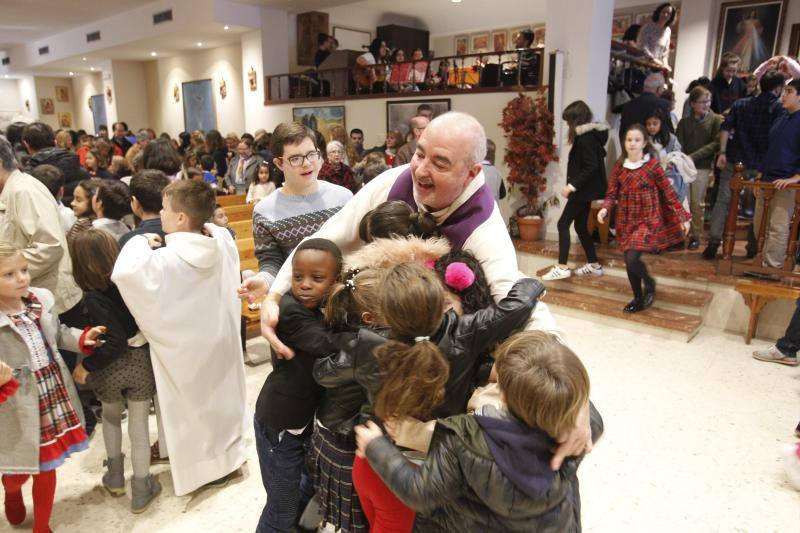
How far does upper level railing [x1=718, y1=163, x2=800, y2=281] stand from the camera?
4352 millimetres

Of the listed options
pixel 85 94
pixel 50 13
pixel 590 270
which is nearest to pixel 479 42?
pixel 50 13

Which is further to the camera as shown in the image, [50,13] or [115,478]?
[50,13]

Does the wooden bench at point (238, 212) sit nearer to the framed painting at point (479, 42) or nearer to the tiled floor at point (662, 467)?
the tiled floor at point (662, 467)

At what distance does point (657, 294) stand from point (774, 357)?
1.14 metres

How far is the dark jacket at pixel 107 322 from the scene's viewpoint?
222 cm

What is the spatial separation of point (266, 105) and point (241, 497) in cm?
967

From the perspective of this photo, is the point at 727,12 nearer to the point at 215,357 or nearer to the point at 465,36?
the point at 465,36

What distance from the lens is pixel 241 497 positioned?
8.54ft

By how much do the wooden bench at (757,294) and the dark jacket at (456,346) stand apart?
3.89 m

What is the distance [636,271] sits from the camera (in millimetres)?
4781

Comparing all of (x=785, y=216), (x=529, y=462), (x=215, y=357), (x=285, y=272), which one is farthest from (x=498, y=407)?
(x=785, y=216)

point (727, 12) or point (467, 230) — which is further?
point (727, 12)

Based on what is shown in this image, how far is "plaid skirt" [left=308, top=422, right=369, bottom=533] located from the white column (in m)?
9.44

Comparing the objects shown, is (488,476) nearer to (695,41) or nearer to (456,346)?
(456,346)
